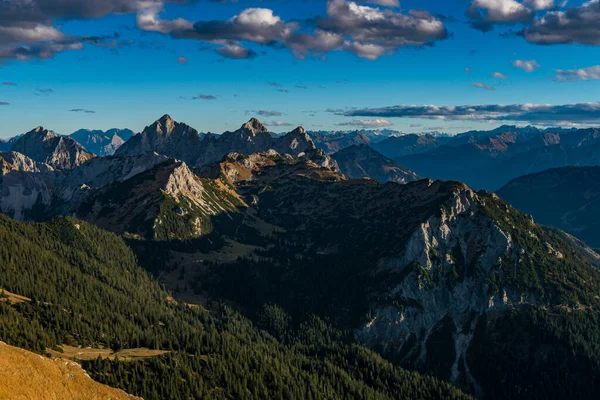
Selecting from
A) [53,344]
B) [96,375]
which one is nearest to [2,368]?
[96,375]

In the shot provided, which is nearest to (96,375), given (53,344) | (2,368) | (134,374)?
(134,374)

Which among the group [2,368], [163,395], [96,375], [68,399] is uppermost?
[2,368]

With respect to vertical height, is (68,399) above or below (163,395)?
above

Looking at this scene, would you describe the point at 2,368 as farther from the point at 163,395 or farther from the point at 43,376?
the point at 163,395

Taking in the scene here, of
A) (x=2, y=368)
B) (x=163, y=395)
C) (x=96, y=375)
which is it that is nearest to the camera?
(x=2, y=368)

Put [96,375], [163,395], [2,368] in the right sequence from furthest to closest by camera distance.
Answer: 1. [163,395]
2. [96,375]
3. [2,368]

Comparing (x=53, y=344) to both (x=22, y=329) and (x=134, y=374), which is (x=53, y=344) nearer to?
(x=22, y=329)

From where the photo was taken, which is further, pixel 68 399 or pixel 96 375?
pixel 96 375
